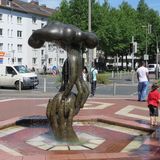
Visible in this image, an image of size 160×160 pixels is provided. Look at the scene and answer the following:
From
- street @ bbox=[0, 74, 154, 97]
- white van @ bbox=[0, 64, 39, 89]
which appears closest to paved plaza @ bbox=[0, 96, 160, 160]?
street @ bbox=[0, 74, 154, 97]

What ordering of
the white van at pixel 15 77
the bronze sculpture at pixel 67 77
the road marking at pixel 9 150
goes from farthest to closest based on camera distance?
1. the white van at pixel 15 77
2. the bronze sculpture at pixel 67 77
3. the road marking at pixel 9 150

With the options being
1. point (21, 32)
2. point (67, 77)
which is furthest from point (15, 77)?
point (21, 32)

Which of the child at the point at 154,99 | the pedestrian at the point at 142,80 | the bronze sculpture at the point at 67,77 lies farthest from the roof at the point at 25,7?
the bronze sculpture at the point at 67,77

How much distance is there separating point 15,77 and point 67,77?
2275 centimetres

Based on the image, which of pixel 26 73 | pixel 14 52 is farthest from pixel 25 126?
pixel 14 52

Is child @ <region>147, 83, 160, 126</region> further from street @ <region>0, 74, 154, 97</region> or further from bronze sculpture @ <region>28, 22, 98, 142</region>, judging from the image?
street @ <region>0, 74, 154, 97</region>

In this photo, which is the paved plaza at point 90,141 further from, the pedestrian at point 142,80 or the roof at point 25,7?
the roof at point 25,7

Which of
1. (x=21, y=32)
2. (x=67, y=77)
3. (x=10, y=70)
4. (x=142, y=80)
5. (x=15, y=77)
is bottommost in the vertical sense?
(x=15, y=77)

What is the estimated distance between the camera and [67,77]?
1075cm

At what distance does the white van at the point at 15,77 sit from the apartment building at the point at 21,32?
165 feet

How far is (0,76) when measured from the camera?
3372 centimetres

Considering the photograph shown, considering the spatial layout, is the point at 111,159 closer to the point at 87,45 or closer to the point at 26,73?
the point at 87,45

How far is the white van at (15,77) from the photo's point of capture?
108 ft

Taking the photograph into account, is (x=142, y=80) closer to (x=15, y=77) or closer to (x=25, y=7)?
(x=15, y=77)
